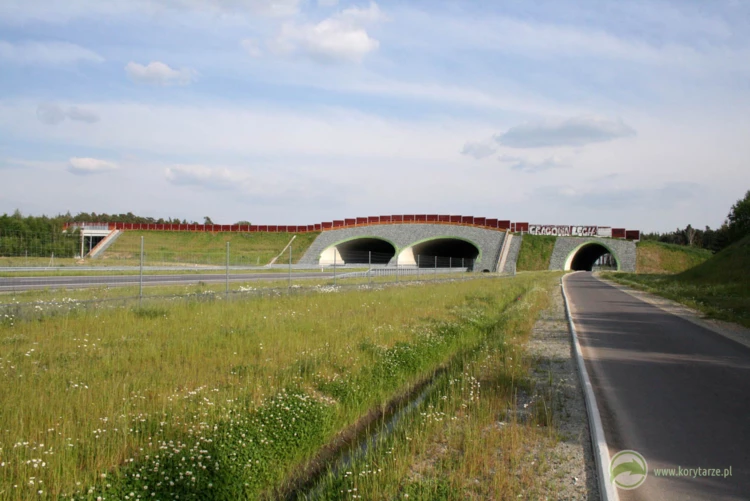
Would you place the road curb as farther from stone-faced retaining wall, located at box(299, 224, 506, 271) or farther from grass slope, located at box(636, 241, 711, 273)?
grass slope, located at box(636, 241, 711, 273)

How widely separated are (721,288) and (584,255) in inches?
2270

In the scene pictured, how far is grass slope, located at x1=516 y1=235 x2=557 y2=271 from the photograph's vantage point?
66188 mm

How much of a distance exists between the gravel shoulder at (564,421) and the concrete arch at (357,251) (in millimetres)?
57156

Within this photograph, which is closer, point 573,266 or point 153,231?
point 153,231

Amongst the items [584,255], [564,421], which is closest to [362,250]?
[584,255]

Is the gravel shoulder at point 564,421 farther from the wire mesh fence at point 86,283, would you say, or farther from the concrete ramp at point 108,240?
the concrete ramp at point 108,240

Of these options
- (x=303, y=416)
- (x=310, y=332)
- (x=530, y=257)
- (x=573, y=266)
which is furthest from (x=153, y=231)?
(x=303, y=416)

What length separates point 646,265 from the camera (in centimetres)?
6378

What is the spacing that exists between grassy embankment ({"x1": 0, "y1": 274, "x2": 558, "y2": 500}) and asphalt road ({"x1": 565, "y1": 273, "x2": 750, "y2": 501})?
1.11 metres

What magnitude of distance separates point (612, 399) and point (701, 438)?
66.4 inches

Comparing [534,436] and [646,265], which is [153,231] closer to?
[646,265]

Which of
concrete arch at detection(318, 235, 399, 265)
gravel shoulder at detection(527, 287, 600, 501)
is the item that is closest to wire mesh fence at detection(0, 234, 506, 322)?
gravel shoulder at detection(527, 287, 600, 501)

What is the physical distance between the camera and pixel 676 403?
7.39 meters

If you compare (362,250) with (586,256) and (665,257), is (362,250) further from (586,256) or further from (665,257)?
(665,257)
